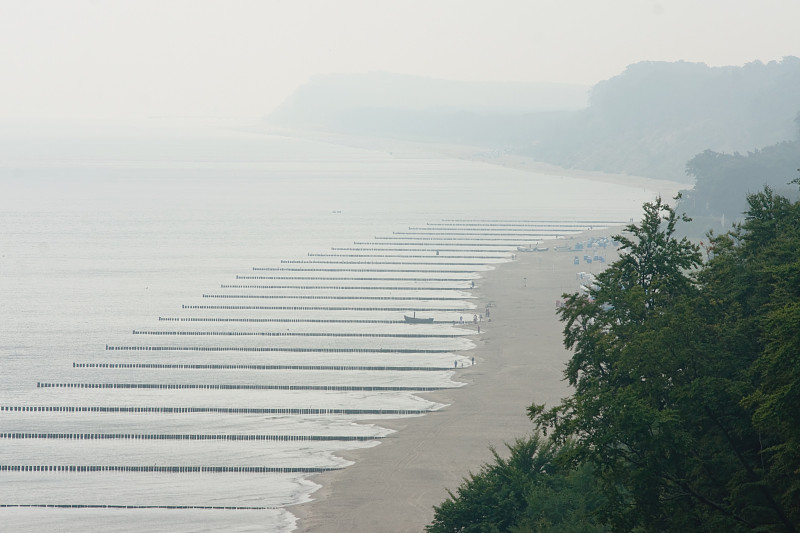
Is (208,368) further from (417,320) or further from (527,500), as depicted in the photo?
(527,500)

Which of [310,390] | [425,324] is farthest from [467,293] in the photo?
[310,390]

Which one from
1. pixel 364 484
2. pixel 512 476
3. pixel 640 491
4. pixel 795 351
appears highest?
pixel 795 351

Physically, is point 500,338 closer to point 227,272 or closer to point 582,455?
point 227,272

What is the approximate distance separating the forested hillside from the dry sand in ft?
62.0

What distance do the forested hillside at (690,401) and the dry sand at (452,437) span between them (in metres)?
18.9

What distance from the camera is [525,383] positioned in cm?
7969

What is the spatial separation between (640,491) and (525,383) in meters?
54.3

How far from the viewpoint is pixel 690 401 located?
26.5 meters

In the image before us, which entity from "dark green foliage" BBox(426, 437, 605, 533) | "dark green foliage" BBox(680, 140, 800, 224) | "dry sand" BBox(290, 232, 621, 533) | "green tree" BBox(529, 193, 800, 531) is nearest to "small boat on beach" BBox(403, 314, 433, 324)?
"dry sand" BBox(290, 232, 621, 533)

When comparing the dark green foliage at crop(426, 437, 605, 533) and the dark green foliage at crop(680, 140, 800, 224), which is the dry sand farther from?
the dark green foliage at crop(680, 140, 800, 224)

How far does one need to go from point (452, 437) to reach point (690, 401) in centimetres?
4100

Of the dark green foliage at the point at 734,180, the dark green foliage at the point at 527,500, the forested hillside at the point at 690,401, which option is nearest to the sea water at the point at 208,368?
the dark green foliage at the point at 527,500

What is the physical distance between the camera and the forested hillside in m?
24.2

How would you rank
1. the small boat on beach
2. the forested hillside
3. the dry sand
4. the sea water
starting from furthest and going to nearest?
1. the small boat on beach
2. the sea water
3. the dry sand
4. the forested hillside
